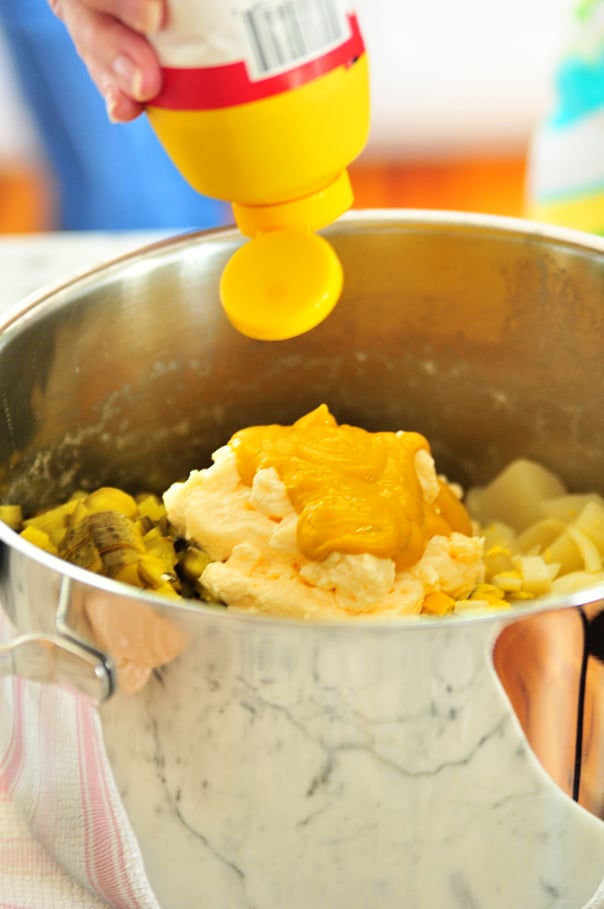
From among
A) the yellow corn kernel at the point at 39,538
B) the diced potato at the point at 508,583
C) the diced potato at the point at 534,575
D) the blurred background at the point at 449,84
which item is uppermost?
the yellow corn kernel at the point at 39,538

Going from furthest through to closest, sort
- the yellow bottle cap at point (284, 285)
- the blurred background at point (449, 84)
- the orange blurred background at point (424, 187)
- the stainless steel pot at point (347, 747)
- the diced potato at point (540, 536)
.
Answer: the orange blurred background at point (424, 187) < the blurred background at point (449, 84) < the diced potato at point (540, 536) < the yellow bottle cap at point (284, 285) < the stainless steel pot at point (347, 747)

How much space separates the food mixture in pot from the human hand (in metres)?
0.27

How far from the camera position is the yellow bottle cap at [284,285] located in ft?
2.53

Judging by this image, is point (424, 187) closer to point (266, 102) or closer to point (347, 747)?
point (266, 102)

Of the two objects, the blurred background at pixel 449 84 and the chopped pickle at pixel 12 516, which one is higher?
the chopped pickle at pixel 12 516

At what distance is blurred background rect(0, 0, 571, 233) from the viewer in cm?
257

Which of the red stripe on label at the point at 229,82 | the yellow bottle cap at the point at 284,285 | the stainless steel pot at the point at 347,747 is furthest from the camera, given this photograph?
the yellow bottle cap at the point at 284,285

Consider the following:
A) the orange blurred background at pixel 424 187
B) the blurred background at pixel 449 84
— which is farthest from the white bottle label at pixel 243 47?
the orange blurred background at pixel 424 187

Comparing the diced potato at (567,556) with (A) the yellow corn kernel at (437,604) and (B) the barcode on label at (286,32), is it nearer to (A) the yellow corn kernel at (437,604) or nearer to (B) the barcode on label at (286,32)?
(A) the yellow corn kernel at (437,604)

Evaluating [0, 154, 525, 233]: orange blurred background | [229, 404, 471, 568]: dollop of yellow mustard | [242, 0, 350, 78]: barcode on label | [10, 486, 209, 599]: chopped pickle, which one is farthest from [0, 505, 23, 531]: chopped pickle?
[0, 154, 525, 233]: orange blurred background

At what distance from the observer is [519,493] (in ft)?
3.36

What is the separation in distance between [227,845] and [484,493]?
53 centimetres

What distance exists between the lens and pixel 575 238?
0.95 m

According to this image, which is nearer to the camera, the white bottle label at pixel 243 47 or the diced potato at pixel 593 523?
the white bottle label at pixel 243 47
